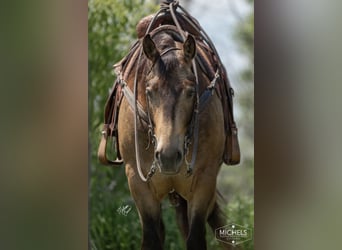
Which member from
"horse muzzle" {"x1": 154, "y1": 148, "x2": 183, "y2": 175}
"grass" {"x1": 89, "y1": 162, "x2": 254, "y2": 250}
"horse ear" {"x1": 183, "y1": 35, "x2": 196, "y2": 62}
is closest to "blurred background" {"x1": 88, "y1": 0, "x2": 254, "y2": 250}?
"grass" {"x1": 89, "y1": 162, "x2": 254, "y2": 250}

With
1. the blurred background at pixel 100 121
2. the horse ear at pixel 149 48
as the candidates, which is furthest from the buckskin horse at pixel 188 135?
the blurred background at pixel 100 121

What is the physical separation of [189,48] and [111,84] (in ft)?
1.75

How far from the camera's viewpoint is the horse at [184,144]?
262 cm

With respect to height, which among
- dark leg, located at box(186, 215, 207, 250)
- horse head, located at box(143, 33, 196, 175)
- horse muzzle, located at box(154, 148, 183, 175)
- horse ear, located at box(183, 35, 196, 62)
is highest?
horse ear, located at box(183, 35, 196, 62)

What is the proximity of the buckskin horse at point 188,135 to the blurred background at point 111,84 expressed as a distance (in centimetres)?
5

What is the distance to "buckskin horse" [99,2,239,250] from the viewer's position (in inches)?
106

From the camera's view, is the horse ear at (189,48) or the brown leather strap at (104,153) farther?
the brown leather strap at (104,153)

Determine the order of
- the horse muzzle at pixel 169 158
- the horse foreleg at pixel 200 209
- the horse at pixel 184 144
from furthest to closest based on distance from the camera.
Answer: the horse foreleg at pixel 200 209 → the horse at pixel 184 144 → the horse muzzle at pixel 169 158

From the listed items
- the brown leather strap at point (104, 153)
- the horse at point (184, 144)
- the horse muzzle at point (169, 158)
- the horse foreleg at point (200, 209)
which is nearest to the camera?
the horse muzzle at point (169, 158)

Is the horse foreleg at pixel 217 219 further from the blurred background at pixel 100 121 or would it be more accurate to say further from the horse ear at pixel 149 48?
the horse ear at pixel 149 48

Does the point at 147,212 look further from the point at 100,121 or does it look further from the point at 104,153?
the point at 100,121

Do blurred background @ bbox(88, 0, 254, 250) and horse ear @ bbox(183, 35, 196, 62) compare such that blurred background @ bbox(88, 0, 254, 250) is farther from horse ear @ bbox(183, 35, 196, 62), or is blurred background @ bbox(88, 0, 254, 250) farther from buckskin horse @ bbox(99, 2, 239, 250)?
horse ear @ bbox(183, 35, 196, 62)

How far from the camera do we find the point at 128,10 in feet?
9.57
